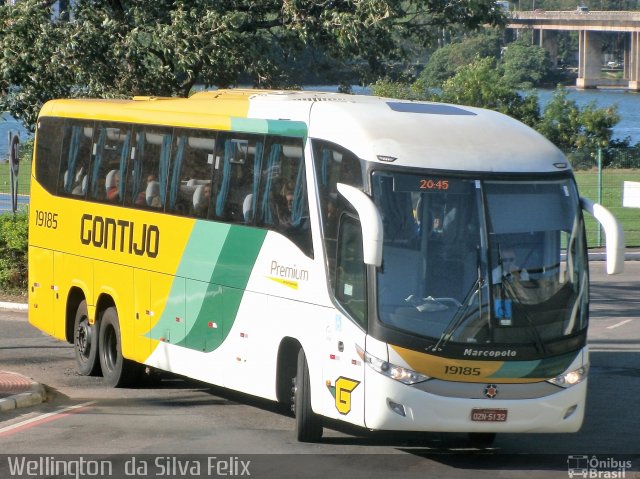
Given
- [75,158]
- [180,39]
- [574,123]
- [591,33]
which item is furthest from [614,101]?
[75,158]

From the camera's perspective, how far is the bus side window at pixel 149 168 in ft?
48.1

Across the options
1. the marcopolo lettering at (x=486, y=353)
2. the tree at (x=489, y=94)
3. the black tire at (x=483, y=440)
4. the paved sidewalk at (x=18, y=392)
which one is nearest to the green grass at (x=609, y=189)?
the tree at (x=489, y=94)

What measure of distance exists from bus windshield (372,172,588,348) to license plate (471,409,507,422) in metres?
0.59

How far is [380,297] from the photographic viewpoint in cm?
1084

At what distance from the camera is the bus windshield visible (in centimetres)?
1078

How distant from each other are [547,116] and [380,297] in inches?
1334

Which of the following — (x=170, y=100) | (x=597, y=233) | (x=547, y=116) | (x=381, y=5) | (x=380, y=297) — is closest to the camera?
(x=380, y=297)

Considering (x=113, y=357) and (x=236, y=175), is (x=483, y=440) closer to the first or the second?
(x=236, y=175)

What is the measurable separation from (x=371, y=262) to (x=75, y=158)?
7.25 meters

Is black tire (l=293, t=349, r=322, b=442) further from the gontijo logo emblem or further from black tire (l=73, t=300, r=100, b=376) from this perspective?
black tire (l=73, t=300, r=100, b=376)

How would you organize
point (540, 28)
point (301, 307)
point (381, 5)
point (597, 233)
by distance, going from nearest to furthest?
point (301, 307)
point (381, 5)
point (597, 233)
point (540, 28)

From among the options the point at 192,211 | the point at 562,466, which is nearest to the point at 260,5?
the point at 192,211

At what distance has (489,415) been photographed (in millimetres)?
10789

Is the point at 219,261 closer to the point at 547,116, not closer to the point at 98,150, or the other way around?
the point at 98,150
